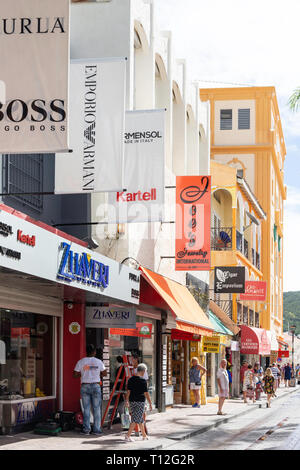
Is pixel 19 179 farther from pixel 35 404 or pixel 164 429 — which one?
pixel 164 429

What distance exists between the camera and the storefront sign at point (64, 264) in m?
12.7

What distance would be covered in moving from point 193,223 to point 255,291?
16638mm

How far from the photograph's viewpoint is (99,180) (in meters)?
15.4

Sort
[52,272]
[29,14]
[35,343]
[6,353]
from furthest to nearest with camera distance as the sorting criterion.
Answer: [35,343] < [6,353] < [52,272] < [29,14]

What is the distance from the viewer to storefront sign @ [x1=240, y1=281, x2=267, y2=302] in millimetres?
41062

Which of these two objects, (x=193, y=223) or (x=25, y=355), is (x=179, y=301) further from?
(x=25, y=355)

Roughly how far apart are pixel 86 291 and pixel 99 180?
8.42 feet

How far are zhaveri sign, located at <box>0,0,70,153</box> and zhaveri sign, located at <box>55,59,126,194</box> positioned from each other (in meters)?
3.81

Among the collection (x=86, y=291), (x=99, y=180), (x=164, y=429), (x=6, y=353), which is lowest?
(x=164, y=429)

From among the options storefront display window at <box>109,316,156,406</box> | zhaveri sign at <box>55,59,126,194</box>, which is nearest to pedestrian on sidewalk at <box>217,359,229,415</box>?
storefront display window at <box>109,316,156,406</box>

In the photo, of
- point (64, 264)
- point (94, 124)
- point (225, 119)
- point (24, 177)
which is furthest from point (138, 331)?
point (225, 119)

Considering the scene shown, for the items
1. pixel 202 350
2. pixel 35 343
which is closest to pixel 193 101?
pixel 202 350

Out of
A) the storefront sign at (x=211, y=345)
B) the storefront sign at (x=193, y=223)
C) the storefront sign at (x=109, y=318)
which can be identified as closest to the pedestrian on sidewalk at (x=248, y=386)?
the storefront sign at (x=211, y=345)

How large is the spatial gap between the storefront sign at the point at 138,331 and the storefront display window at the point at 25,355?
2.55 m
